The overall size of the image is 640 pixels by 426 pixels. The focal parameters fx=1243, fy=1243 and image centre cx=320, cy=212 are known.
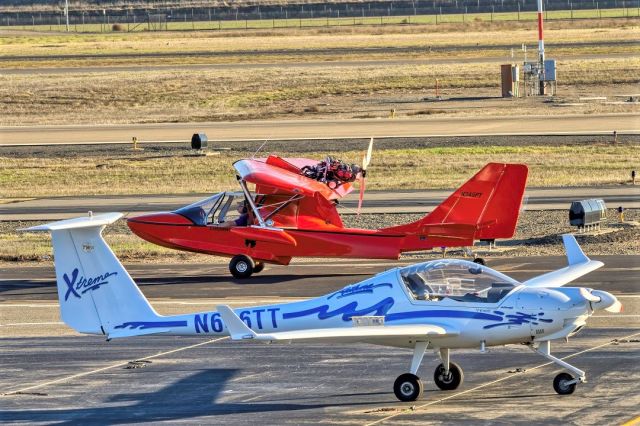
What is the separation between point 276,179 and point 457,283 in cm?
1283

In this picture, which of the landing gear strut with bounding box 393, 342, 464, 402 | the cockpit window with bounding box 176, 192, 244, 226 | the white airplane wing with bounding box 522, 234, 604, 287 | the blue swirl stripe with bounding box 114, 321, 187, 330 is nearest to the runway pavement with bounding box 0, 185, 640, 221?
the cockpit window with bounding box 176, 192, 244, 226

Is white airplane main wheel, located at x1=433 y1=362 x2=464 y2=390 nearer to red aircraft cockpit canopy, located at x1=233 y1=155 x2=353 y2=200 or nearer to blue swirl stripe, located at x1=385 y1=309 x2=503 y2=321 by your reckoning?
blue swirl stripe, located at x1=385 y1=309 x2=503 y2=321

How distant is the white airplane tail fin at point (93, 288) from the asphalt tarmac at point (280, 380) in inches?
48.2

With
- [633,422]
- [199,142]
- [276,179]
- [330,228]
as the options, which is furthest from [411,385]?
[199,142]

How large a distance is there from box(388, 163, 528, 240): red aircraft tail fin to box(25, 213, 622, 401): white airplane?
30.5 ft

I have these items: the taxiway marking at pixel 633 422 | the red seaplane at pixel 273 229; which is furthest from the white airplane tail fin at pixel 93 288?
the red seaplane at pixel 273 229

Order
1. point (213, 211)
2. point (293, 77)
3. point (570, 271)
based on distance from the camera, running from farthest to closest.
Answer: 1. point (293, 77)
2. point (213, 211)
3. point (570, 271)

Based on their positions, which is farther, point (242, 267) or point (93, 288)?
point (242, 267)

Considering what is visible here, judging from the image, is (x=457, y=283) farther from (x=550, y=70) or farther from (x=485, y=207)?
(x=550, y=70)

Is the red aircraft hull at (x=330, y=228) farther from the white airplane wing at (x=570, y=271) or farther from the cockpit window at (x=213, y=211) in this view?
the white airplane wing at (x=570, y=271)

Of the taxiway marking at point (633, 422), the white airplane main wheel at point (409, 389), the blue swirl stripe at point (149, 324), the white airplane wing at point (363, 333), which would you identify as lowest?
the taxiway marking at point (633, 422)

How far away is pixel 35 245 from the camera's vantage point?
125 ft

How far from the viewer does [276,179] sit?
3195cm

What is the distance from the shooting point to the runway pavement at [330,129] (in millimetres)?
60469
